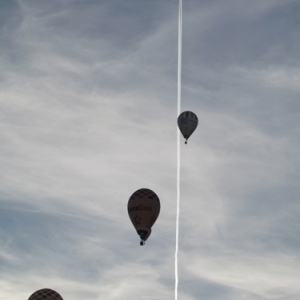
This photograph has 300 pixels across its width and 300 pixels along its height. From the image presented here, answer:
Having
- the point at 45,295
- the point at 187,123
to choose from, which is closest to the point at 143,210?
the point at 45,295

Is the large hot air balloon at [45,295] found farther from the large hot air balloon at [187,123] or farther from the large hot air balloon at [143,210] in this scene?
the large hot air balloon at [187,123]

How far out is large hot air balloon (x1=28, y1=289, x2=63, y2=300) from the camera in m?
61.2

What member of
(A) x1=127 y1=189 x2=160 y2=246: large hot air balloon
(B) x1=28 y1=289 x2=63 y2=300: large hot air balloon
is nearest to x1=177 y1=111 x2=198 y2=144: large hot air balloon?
(A) x1=127 y1=189 x2=160 y2=246: large hot air balloon

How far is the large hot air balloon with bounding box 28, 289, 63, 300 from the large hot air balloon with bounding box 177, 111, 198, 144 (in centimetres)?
2480

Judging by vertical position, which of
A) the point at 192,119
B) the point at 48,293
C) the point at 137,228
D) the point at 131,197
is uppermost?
the point at 192,119

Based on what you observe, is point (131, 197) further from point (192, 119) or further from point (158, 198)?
point (192, 119)

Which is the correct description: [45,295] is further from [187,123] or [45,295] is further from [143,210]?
[187,123]

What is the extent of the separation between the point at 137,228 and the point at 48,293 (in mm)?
12289

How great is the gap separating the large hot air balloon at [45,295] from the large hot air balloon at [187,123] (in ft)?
81.4

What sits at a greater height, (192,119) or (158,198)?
(192,119)

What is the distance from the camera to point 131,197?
63.1 metres

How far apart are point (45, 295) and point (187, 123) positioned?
1079 inches

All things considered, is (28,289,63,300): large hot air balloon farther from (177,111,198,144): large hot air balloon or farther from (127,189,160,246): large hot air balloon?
(177,111,198,144): large hot air balloon

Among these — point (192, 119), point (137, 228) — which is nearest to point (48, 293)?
point (137, 228)
